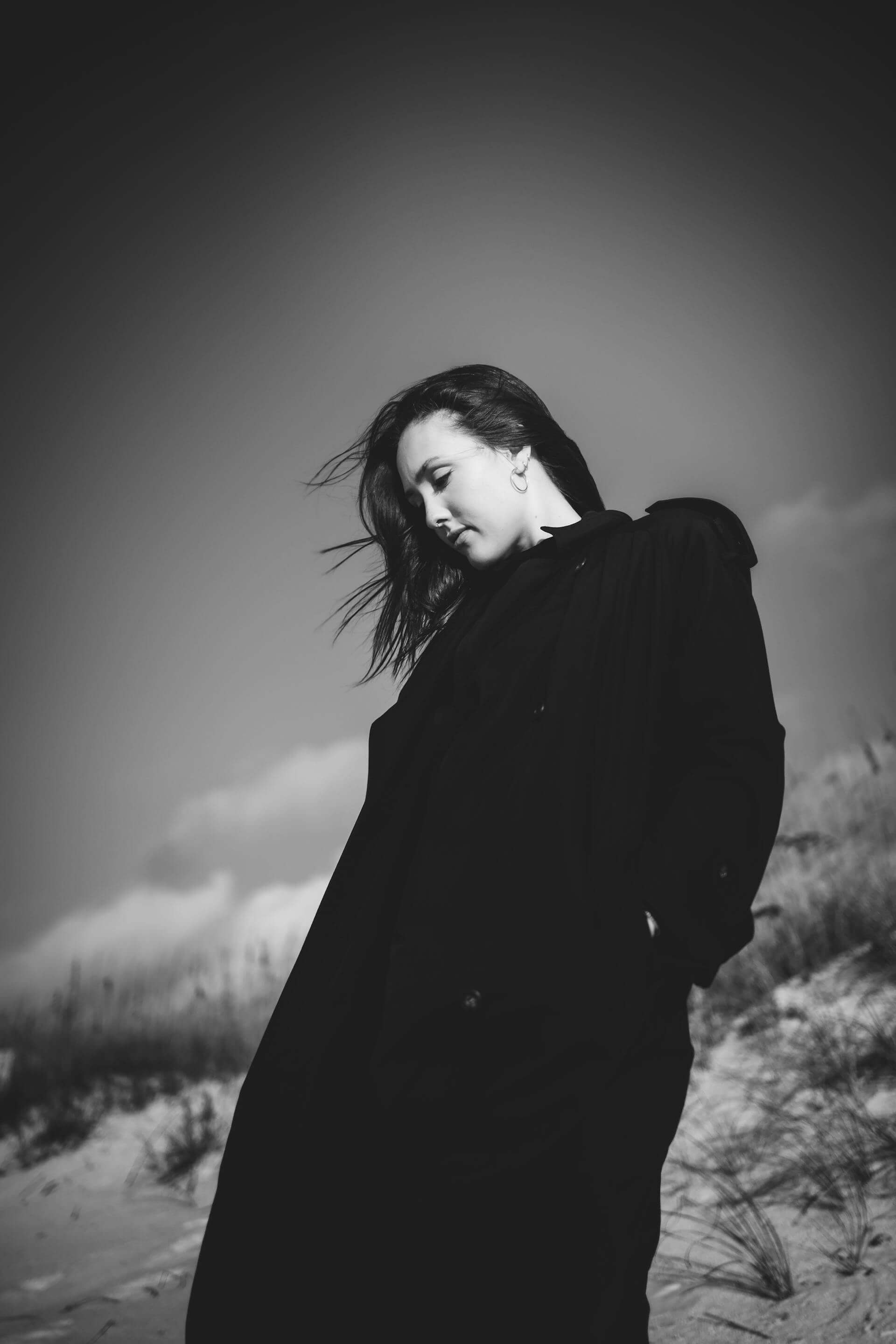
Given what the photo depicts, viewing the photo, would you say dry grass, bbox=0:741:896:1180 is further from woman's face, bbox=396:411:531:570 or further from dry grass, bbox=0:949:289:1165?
woman's face, bbox=396:411:531:570

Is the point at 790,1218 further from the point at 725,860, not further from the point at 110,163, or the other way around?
the point at 110,163

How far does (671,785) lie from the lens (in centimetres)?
106

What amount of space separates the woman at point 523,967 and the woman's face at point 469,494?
0.41 feet

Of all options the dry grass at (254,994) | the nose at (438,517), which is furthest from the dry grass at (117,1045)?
the nose at (438,517)

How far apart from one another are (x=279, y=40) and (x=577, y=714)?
4.52 m

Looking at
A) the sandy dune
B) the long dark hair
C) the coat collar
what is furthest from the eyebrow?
the sandy dune

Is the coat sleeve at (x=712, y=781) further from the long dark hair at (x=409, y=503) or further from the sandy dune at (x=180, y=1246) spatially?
the sandy dune at (x=180, y=1246)

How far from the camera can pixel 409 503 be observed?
5.83 feet

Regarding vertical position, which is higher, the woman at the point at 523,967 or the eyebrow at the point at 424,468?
→ the eyebrow at the point at 424,468

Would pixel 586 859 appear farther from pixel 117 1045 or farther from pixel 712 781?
pixel 117 1045

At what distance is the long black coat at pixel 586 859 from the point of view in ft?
3.13

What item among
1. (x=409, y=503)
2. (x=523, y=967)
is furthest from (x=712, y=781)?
(x=409, y=503)

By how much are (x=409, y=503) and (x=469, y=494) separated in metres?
0.38

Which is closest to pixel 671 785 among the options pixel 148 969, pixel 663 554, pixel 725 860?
pixel 725 860
